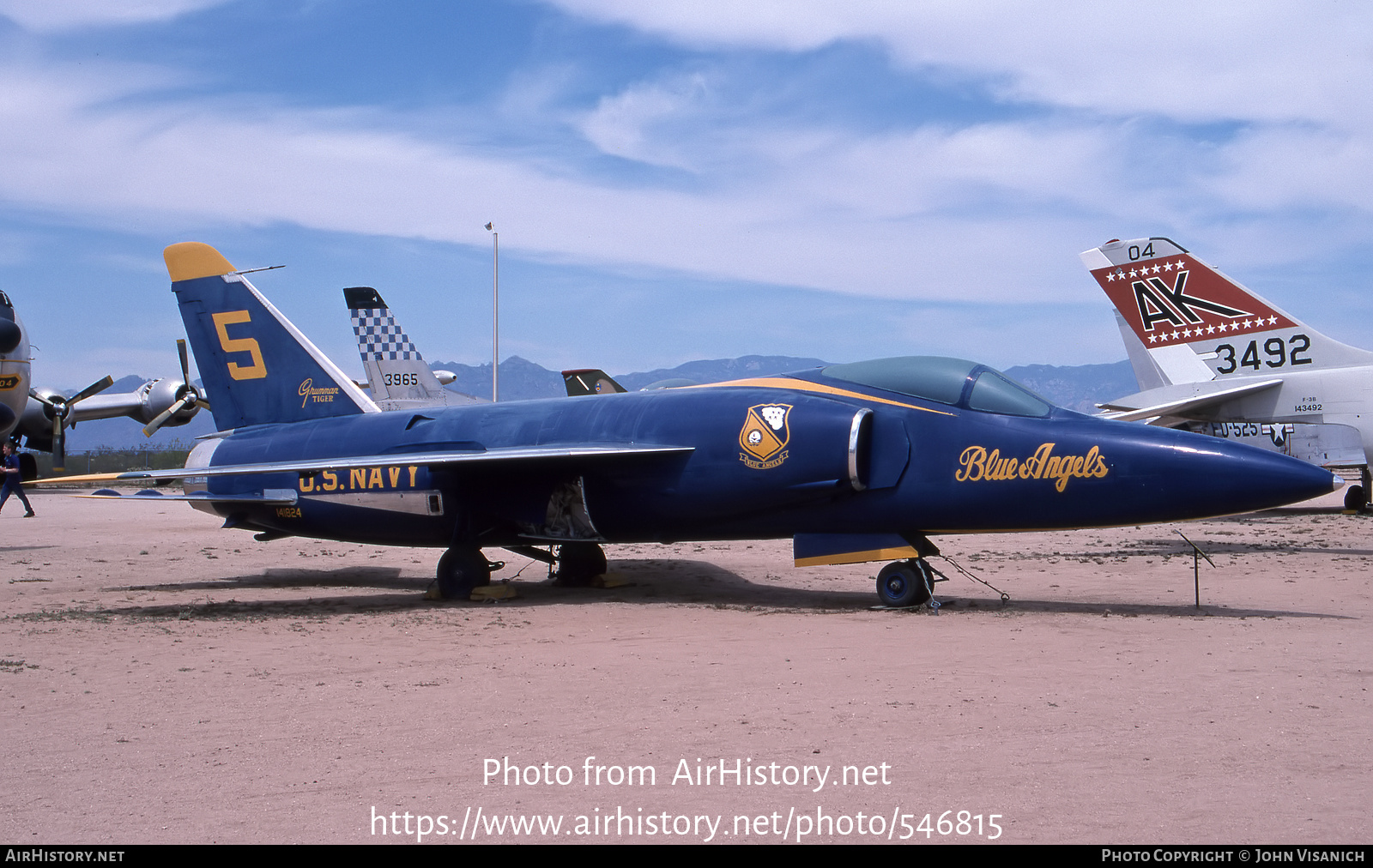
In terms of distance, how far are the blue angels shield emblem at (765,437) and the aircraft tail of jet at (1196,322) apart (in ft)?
53.5

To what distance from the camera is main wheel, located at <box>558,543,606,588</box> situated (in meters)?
13.2

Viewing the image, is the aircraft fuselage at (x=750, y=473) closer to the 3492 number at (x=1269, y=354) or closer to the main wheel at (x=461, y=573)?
the main wheel at (x=461, y=573)

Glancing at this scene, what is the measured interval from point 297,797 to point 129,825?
2.03 feet

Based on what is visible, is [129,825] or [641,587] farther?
[641,587]

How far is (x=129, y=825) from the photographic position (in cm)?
406

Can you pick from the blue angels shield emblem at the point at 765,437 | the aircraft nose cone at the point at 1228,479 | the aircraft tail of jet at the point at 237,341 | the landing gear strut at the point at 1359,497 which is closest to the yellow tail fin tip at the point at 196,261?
the aircraft tail of jet at the point at 237,341

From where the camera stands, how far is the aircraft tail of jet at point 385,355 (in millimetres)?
28469

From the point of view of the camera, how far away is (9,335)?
19797 mm

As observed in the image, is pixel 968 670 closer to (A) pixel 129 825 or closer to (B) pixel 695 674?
(B) pixel 695 674

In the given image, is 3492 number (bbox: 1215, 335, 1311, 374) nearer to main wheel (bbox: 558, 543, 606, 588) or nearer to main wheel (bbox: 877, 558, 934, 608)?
main wheel (bbox: 877, 558, 934, 608)

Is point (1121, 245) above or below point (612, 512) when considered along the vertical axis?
above

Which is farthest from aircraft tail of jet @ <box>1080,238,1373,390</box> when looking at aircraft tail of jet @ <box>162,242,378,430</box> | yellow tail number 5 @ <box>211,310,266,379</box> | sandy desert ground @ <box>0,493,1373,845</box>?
yellow tail number 5 @ <box>211,310,266,379</box>

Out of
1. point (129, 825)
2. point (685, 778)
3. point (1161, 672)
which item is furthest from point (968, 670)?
point (129, 825)

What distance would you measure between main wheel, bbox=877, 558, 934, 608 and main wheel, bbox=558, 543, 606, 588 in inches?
164
